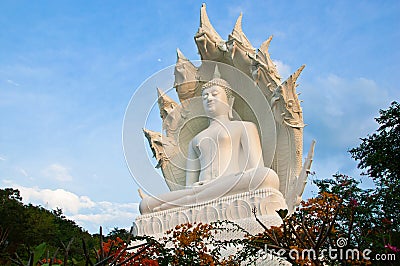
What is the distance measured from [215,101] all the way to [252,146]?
1179mm

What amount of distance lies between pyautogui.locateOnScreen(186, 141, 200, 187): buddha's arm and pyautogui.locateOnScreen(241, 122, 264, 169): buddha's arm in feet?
3.57

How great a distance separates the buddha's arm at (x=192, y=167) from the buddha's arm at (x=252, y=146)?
3.57ft

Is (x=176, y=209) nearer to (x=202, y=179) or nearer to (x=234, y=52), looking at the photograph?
(x=202, y=179)

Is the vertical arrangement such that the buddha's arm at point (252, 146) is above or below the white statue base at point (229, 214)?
above

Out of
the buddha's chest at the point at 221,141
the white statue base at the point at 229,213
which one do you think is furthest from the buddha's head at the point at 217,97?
the white statue base at the point at 229,213

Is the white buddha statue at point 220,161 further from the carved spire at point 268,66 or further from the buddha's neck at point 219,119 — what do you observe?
the carved spire at point 268,66

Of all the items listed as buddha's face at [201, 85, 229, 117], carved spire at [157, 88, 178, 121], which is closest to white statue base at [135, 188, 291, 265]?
buddha's face at [201, 85, 229, 117]

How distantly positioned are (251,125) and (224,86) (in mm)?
968

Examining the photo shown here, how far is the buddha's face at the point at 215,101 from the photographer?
319 inches

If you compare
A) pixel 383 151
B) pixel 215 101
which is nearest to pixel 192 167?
pixel 215 101

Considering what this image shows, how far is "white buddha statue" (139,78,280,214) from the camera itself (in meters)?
6.54

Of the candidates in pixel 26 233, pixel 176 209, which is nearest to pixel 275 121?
pixel 176 209

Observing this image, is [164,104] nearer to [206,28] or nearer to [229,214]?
[206,28]

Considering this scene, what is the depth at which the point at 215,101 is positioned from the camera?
Result: 8102 millimetres
